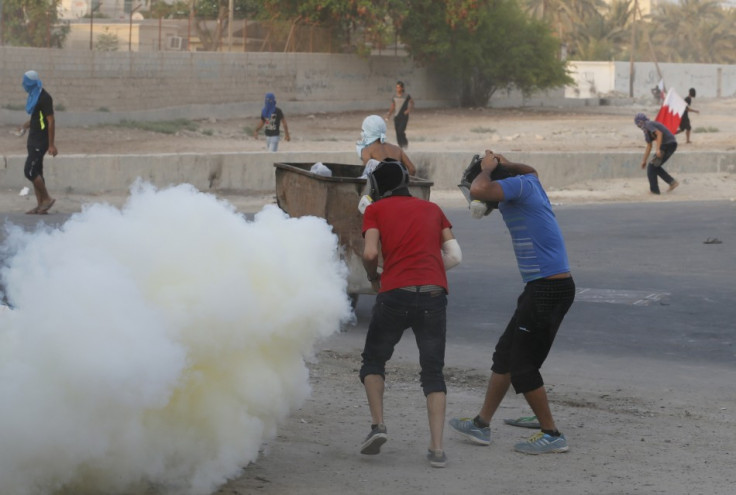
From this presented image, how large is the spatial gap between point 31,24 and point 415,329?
136 ft

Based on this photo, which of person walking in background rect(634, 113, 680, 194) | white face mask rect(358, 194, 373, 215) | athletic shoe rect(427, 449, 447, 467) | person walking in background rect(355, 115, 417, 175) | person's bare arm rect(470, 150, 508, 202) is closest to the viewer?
athletic shoe rect(427, 449, 447, 467)

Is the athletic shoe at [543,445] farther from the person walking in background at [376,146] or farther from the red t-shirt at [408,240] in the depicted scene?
the person walking in background at [376,146]

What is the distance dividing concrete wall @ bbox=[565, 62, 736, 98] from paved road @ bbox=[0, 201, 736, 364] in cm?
5714

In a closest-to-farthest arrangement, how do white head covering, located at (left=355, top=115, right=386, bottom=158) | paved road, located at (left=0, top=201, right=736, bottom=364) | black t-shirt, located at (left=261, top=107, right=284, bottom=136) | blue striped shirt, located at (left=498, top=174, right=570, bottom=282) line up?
blue striped shirt, located at (left=498, top=174, right=570, bottom=282), paved road, located at (left=0, top=201, right=736, bottom=364), white head covering, located at (left=355, top=115, right=386, bottom=158), black t-shirt, located at (left=261, top=107, right=284, bottom=136)

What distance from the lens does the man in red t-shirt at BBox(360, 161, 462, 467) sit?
595 cm

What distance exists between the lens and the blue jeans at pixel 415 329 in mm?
5961

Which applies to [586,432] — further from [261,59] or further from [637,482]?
[261,59]

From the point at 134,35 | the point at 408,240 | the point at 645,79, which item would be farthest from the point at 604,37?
the point at 408,240

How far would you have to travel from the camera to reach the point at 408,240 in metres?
5.99

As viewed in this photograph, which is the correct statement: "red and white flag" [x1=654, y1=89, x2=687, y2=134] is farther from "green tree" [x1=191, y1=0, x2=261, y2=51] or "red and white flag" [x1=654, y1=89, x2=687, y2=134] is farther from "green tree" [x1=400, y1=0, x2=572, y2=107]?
"green tree" [x1=191, y1=0, x2=261, y2=51]

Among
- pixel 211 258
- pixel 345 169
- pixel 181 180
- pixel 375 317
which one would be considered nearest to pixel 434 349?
pixel 375 317

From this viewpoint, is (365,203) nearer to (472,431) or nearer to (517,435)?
(472,431)

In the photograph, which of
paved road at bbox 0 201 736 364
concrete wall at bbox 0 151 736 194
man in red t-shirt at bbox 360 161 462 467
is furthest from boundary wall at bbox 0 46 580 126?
man in red t-shirt at bbox 360 161 462 467

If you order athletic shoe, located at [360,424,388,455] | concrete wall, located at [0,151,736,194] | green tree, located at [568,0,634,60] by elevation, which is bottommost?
athletic shoe, located at [360,424,388,455]
